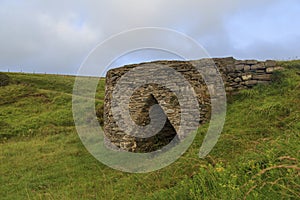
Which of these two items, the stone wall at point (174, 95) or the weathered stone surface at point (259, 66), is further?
the weathered stone surface at point (259, 66)

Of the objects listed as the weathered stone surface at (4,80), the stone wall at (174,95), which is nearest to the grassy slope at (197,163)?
the stone wall at (174,95)

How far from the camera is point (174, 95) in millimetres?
11586

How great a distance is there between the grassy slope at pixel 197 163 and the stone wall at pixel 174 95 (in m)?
0.55

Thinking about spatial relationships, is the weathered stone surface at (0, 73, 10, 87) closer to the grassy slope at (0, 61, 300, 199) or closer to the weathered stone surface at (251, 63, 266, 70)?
the grassy slope at (0, 61, 300, 199)

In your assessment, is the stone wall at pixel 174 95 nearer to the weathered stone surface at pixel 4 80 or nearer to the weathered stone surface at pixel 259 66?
the weathered stone surface at pixel 259 66

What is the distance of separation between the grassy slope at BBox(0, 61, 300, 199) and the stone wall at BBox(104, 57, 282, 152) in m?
0.55

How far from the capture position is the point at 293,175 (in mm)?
3541

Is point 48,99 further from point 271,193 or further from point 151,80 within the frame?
point 271,193

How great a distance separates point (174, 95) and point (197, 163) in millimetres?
5463

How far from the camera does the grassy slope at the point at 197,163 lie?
3.96 meters

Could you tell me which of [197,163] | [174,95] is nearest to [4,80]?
[174,95]

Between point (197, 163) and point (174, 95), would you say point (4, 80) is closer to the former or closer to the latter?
point (174, 95)

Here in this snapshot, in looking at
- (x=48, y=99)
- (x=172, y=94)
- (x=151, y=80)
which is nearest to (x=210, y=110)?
(x=172, y=94)

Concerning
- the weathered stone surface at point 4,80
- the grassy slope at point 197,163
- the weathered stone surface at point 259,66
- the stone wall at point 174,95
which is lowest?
the grassy slope at point 197,163
